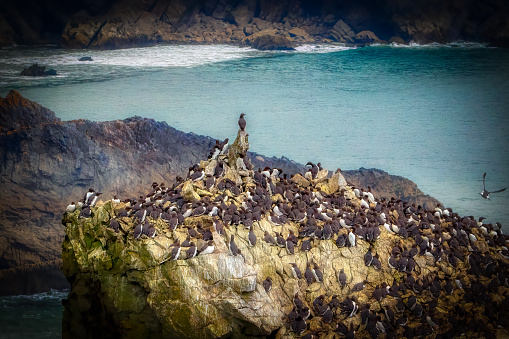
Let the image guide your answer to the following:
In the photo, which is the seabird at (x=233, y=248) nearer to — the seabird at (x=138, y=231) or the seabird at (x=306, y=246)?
the seabird at (x=306, y=246)

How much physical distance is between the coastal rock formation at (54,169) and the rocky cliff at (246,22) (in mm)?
4392

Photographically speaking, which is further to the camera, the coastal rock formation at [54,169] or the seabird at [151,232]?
the coastal rock formation at [54,169]

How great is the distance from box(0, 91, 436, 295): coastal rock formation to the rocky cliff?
439 cm

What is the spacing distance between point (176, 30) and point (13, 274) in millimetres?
15294

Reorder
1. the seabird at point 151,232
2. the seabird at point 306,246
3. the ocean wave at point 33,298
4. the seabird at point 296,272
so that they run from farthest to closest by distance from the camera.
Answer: the ocean wave at point 33,298 < the seabird at point 306,246 < the seabird at point 296,272 < the seabird at point 151,232

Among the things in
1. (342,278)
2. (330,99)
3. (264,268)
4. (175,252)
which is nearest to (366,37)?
(330,99)

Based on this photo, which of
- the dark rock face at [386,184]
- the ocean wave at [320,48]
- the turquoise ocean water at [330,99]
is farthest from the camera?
the ocean wave at [320,48]

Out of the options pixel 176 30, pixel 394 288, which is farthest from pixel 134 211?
pixel 176 30

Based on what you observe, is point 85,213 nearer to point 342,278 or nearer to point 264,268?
point 264,268

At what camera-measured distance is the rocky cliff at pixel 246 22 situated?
27.0 metres

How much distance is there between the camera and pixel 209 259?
14.1m

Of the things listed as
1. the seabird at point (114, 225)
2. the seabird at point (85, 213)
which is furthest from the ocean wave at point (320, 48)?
the seabird at point (114, 225)

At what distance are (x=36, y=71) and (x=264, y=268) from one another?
1801 cm

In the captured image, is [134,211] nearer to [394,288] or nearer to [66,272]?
[66,272]
